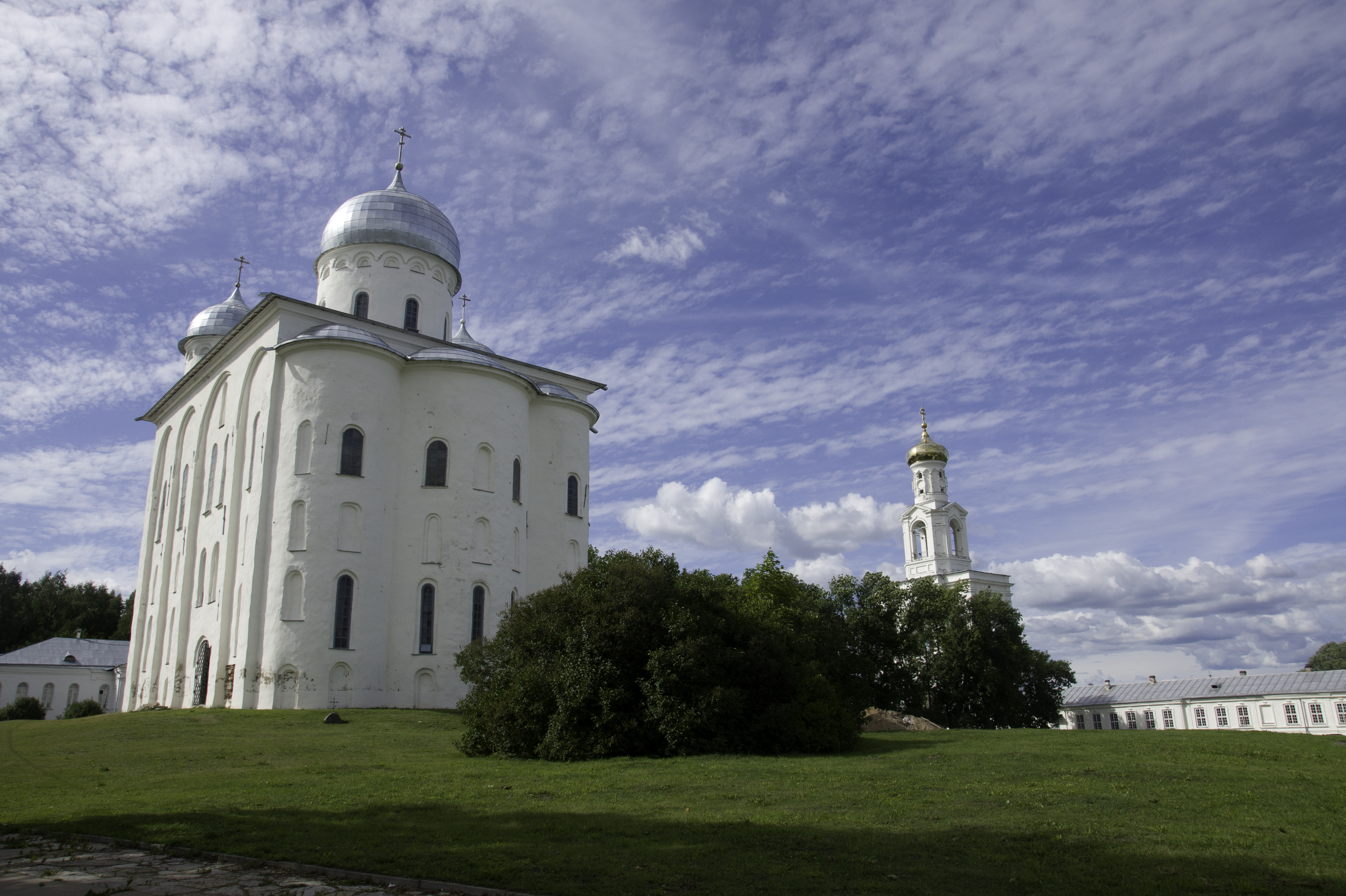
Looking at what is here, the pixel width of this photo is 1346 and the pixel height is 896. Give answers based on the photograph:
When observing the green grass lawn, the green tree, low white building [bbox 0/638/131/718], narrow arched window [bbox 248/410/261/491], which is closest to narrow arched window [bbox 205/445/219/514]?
narrow arched window [bbox 248/410/261/491]

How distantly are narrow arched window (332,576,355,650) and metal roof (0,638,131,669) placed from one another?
120 ft

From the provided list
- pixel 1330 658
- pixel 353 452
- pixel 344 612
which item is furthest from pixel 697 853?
pixel 1330 658

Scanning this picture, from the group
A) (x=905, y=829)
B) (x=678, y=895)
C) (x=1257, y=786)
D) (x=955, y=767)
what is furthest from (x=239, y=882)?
(x=1257, y=786)

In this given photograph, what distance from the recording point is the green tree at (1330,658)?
80312 millimetres

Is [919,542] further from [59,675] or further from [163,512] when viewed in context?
[59,675]

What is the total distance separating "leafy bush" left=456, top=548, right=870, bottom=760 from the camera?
1541 centimetres

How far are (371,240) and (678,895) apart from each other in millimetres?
33877

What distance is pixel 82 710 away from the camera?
111ft

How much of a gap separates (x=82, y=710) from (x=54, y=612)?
36914 millimetres

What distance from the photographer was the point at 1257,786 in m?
11.3

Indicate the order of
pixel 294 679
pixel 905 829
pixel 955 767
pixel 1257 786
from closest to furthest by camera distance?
pixel 905 829 → pixel 1257 786 → pixel 955 767 → pixel 294 679

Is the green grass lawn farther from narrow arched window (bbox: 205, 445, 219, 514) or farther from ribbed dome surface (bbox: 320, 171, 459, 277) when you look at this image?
ribbed dome surface (bbox: 320, 171, 459, 277)

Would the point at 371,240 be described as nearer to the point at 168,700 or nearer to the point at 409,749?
the point at 168,700

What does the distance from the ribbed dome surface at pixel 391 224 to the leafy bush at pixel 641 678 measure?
23.0 m
